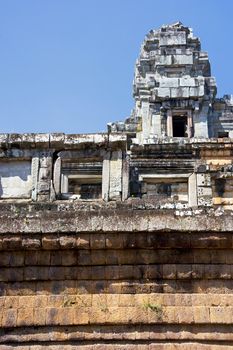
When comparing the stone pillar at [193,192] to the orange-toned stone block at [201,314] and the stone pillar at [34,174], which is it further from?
the orange-toned stone block at [201,314]

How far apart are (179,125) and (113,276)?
2263 cm

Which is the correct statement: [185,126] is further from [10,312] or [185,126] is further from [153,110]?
[10,312]

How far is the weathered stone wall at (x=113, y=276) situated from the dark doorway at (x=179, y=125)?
70.4 feet

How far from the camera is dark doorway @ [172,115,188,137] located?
27.1 metres

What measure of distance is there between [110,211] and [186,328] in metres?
1.40

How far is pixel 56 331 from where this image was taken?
216 inches

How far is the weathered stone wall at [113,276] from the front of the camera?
546cm

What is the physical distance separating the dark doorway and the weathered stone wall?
2146cm

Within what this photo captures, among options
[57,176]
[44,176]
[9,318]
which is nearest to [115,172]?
[57,176]

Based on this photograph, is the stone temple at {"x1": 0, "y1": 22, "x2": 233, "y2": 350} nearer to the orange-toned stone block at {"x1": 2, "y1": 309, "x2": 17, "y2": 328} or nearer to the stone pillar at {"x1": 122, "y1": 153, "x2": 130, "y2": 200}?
the orange-toned stone block at {"x1": 2, "y1": 309, "x2": 17, "y2": 328}

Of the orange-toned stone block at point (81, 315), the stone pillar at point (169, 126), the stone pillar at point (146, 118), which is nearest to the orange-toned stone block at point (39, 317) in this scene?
the orange-toned stone block at point (81, 315)

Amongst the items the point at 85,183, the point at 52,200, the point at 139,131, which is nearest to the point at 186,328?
the point at 52,200

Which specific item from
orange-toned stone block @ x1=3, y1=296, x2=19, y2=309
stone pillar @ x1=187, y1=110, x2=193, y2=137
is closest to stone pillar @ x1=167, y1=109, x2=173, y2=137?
stone pillar @ x1=187, y1=110, x2=193, y2=137

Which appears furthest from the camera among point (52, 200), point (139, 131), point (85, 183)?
point (139, 131)
